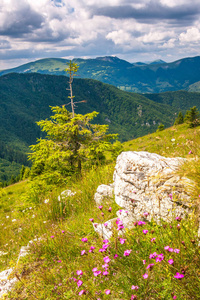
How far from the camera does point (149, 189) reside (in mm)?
3812

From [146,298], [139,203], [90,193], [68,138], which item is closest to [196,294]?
[146,298]

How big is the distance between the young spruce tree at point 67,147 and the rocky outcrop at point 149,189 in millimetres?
8614

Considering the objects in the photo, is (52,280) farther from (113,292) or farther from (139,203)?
(139,203)

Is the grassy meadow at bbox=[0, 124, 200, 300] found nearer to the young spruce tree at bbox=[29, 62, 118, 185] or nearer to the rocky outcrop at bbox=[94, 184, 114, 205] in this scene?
the rocky outcrop at bbox=[94, 184, 114, 205]

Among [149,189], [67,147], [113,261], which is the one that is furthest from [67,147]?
[113,261]

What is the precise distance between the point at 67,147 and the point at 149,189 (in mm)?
12072

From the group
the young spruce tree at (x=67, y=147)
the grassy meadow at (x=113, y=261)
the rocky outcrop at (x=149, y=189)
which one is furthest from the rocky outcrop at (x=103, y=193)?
the young spruce tree at (x=67, y=147)

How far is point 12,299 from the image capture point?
3.16 m

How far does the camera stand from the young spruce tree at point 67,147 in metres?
13.7

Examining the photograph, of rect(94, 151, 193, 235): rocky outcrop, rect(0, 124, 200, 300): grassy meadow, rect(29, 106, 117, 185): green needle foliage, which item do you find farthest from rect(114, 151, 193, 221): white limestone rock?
rect(29, 106, 117, 185): green needle foliage

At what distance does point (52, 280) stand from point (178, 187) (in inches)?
101

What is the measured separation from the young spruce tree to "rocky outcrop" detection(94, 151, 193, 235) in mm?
8614

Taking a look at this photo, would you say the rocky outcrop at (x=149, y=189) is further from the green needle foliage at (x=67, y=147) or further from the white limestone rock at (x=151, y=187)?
the green needle foliage at (x=67, y=147)

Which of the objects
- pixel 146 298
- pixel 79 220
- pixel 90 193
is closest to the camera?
pixel 146 298
